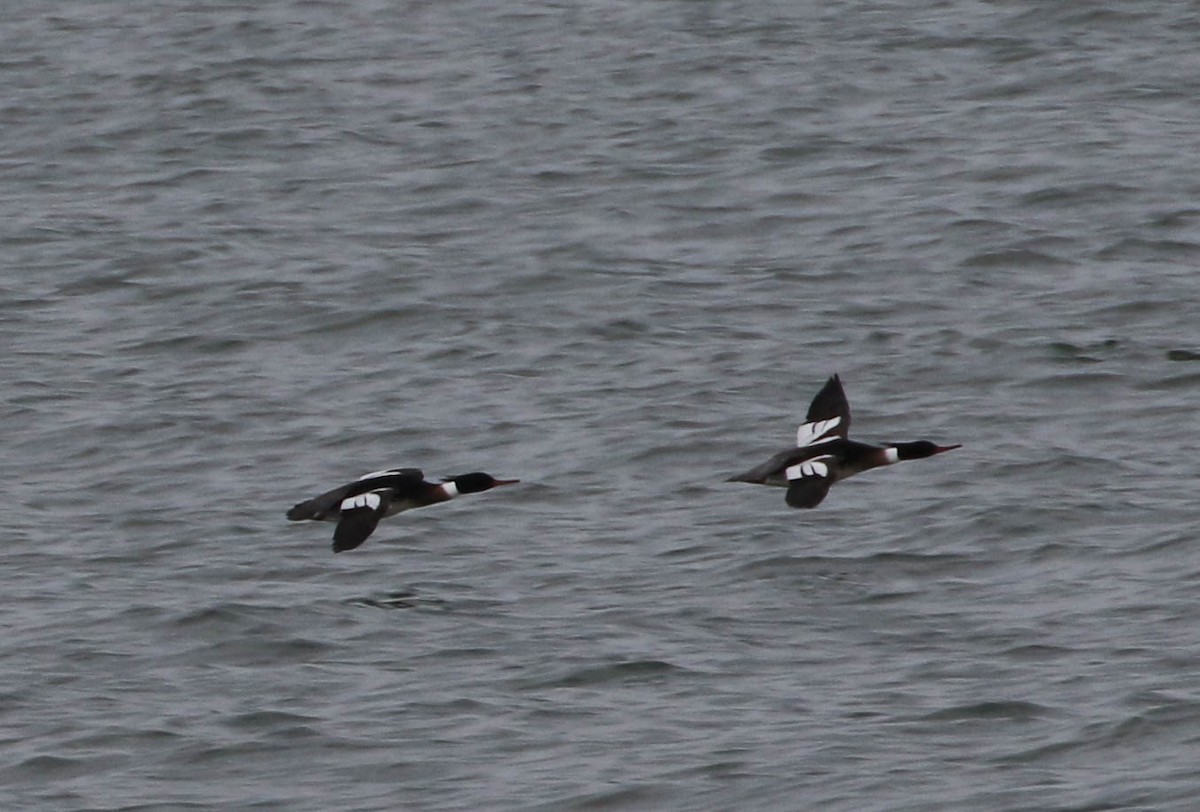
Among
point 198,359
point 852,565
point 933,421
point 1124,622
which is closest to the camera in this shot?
point 1124,622

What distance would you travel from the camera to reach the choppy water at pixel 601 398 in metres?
12.2

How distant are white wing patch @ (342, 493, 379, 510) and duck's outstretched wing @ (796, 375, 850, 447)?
2.43 meters

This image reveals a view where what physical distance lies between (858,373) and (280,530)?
14.2 ft

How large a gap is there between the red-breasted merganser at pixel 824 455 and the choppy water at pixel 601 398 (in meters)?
0.45

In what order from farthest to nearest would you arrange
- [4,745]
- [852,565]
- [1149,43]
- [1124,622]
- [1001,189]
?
1. [1149,43]
2. [1001,189]
3. [852,565]
4. [1124,622]
5. [4,745]

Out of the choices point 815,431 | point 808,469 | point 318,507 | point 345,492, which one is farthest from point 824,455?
point 318,507

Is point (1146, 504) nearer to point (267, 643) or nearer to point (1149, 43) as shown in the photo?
point (267, 643)

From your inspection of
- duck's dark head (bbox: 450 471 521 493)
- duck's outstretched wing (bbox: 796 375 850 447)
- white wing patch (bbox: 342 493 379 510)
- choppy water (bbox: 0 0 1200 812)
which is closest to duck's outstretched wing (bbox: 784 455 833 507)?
choppy water (bbox: 0 0 1200 812)

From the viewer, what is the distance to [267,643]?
534 inches

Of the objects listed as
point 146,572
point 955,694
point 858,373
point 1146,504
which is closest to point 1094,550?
point 1146,504

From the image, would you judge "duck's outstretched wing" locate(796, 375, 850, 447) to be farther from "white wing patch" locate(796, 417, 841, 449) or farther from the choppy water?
the choppy water

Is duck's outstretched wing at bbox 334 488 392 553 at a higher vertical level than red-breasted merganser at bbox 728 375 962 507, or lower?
higher

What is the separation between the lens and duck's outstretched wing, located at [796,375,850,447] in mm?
14961

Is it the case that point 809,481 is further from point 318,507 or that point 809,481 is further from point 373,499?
point 318,507
